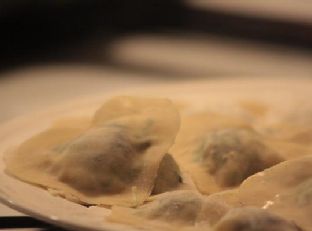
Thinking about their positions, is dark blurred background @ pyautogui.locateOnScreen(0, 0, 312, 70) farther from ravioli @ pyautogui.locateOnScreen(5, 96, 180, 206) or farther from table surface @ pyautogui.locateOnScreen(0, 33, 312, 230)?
ravioli @ pyautogui.locateOnScreen(5, 96, 180, 206)

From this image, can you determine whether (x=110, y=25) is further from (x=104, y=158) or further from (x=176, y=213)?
(x=176, y=213)

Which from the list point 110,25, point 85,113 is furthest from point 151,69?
point 85,113

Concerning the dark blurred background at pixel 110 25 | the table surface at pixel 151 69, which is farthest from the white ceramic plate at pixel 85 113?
the dark blurred background at pixel 110 25

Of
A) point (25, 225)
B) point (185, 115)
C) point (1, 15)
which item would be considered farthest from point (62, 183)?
point (1, 15)

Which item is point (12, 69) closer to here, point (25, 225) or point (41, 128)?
point (41, 128)

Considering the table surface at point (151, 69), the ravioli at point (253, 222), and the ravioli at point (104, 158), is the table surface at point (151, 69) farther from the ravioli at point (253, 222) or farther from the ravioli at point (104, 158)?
the ravioli at point (253, 222)

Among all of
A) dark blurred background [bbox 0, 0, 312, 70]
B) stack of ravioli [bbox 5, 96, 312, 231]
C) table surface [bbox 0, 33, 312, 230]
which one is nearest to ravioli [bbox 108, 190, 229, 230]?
stack of ravioli [bbox 5, 96, 312, 231]

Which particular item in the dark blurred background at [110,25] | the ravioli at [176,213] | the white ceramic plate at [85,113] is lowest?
the dark blurred background at [110,25]
